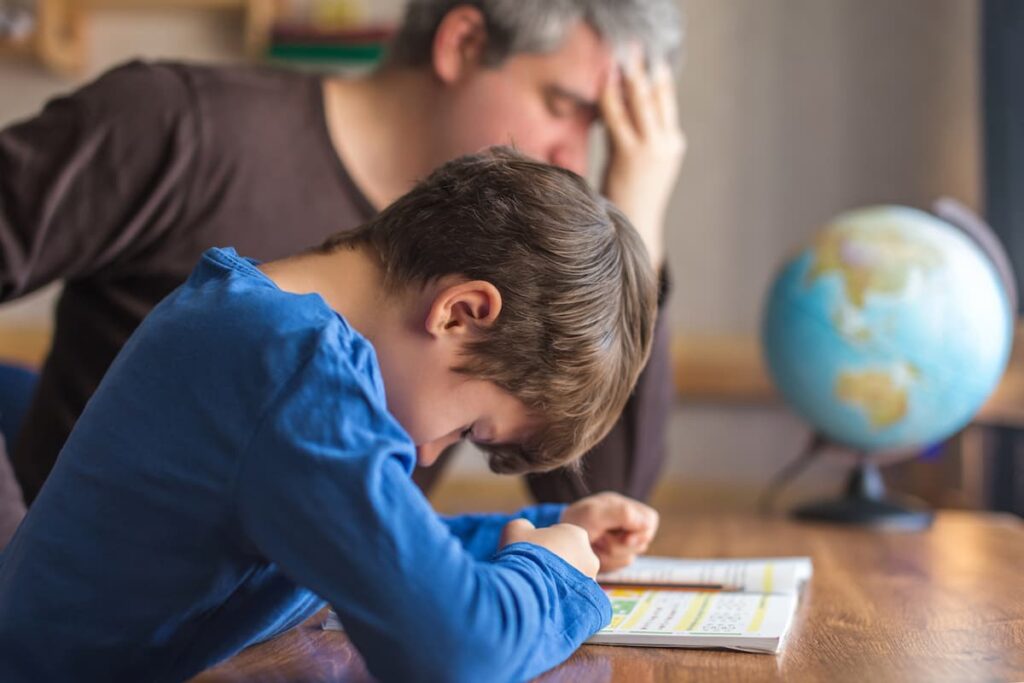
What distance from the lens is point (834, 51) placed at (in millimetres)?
2816

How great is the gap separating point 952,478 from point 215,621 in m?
2.05

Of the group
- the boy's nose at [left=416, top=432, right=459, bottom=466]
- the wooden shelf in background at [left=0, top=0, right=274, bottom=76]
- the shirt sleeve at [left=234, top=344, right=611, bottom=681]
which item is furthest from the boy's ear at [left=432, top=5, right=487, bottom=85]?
the wooden shelf in background at [left=0, top=0, right=274, bottom=76]

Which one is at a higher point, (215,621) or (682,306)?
(215,621)

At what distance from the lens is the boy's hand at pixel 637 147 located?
1.64 metres

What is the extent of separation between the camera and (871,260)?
1.79 m

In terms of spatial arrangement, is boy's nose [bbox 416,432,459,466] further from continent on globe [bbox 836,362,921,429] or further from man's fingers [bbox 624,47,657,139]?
continent on globe [bbox 836,362,921,429]

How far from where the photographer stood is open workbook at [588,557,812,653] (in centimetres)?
86

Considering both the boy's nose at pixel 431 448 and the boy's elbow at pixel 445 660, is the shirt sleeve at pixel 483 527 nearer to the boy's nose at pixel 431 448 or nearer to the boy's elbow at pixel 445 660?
the boy's nose at pixel 431 448

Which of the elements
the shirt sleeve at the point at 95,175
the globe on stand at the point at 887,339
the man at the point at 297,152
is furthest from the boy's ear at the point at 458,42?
the globe on stand at the point at 887,339

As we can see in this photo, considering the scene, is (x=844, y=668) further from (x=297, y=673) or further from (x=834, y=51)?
(x=834, y=51)

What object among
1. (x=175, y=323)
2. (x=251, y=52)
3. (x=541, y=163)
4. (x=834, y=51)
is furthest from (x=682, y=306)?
(x=175, y=323)

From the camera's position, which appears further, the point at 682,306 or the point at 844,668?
the point at 682,306

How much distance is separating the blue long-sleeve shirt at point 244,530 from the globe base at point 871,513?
104cm

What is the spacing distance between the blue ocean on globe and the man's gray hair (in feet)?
1.51
